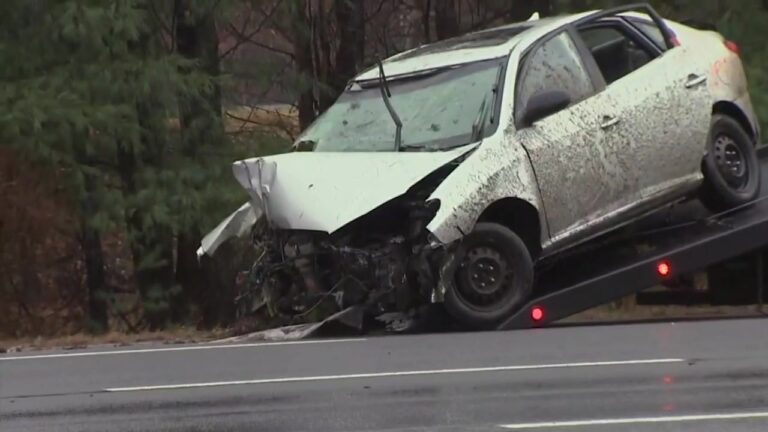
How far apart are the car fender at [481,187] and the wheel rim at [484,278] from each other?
1.08 ft

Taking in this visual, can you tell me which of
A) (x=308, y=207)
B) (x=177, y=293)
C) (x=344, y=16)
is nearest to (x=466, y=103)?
(x=308, y=207)

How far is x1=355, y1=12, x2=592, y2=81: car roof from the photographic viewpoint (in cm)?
996

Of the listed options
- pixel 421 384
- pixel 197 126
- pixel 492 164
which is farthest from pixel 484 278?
pixel 197 126

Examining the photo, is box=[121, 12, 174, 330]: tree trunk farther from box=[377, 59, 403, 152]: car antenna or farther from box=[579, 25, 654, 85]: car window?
box=[579, 25, 654, 85]: car window

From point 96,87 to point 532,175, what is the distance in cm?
700

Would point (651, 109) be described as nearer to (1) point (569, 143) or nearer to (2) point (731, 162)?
(1) point (569, 143)

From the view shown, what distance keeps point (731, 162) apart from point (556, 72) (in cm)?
181

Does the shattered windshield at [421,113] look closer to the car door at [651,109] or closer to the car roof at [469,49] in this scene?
the car roof at [469,49]

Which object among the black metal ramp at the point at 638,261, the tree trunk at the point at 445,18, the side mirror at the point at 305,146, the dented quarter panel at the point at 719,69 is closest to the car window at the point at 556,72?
the dented quarter panel at the point at 719,69

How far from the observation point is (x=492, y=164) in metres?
9.08

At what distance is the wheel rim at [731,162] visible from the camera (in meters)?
10.4

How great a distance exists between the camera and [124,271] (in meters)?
19.5

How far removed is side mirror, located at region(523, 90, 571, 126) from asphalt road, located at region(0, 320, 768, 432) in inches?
62.4

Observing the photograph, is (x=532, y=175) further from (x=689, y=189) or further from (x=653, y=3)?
(x=653, y=3)
